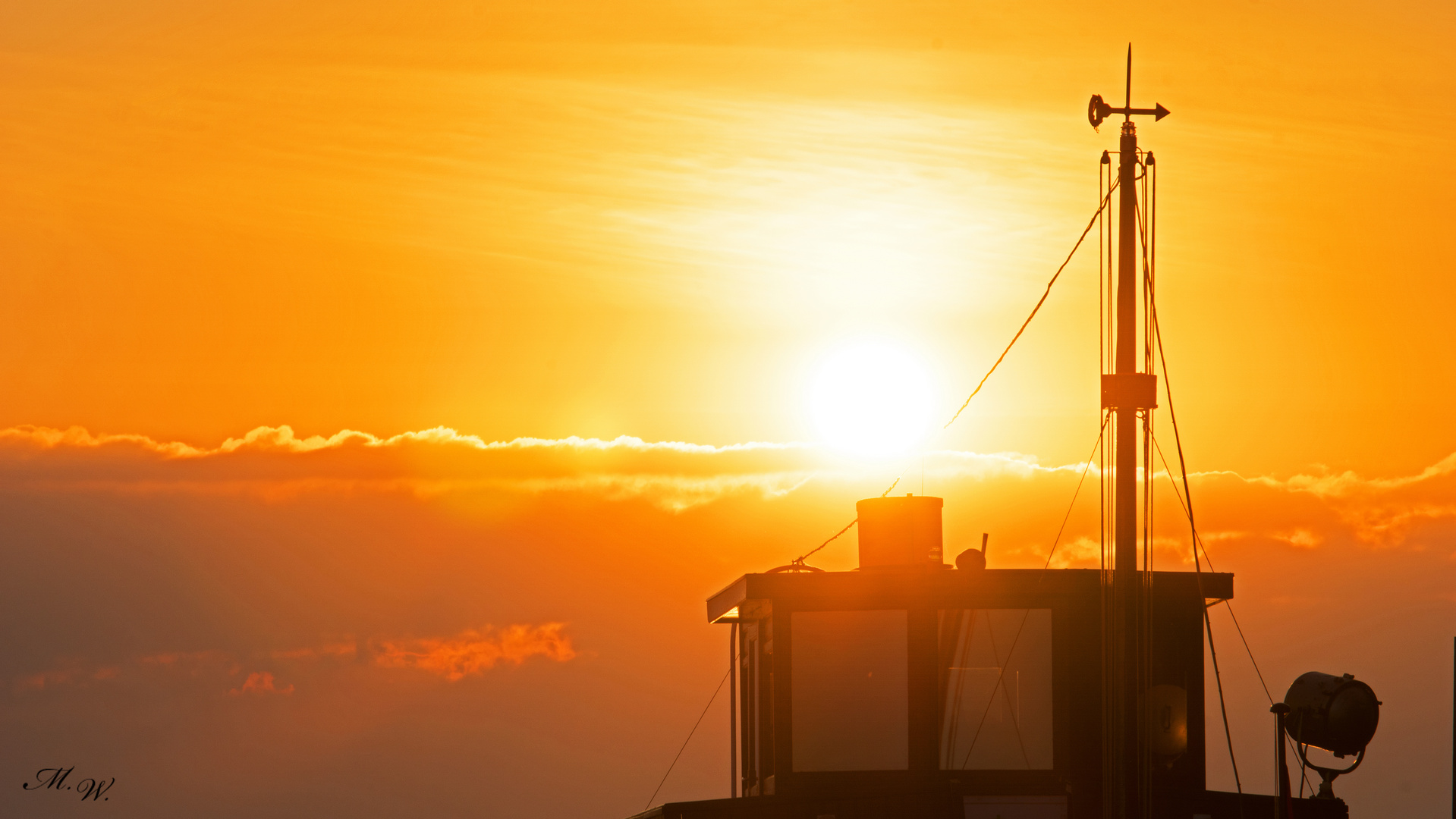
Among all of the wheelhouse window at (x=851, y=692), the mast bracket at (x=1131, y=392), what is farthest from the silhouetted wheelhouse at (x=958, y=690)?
the mast bracket at (x=1131, y=392)

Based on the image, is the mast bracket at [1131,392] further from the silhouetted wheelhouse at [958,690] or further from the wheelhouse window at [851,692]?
the wheelhouse window at [851,692]

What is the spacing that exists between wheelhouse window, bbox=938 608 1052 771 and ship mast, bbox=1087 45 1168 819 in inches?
44.6

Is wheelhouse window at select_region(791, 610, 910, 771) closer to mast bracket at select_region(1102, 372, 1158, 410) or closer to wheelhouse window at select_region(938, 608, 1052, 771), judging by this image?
wheelhouse window at select_region(938, 608, 1052, 771)

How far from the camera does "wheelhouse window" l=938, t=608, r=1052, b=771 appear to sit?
79.8ft

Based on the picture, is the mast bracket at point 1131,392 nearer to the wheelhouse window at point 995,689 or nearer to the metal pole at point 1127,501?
the metal pole at point 1127,501

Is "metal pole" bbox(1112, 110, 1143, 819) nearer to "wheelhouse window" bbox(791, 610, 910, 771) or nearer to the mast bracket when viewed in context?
the mast bracket

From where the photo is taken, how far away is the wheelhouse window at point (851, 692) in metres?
24.3

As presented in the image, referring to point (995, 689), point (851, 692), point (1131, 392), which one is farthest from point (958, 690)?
point (1131, 392)

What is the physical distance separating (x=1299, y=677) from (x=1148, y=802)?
468 centimetres

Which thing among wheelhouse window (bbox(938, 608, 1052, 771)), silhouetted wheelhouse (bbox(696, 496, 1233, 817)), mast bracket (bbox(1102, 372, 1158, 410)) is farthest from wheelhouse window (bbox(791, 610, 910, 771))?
mast bracket (bbox(1102, 372, 1158, 410))

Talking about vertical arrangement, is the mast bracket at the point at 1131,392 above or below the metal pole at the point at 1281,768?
above

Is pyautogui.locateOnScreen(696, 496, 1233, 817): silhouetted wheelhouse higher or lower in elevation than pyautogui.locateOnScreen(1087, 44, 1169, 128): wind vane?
lower

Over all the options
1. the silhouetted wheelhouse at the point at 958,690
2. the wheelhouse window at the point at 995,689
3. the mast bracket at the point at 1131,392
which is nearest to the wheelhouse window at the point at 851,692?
the silhouetted wheelhouse at the point at 958,690

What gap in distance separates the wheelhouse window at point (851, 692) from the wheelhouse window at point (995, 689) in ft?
1.89
